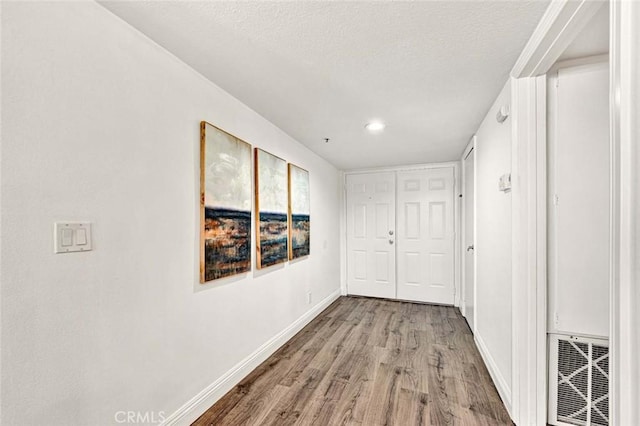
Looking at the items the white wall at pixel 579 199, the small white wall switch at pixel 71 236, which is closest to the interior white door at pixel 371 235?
the white wall at pixel 579 199

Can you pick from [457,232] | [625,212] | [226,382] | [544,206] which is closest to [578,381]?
[544,206]

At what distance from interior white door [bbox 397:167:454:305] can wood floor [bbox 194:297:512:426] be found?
96 centimetres

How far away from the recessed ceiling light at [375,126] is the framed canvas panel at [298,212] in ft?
2.90

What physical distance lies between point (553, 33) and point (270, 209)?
2.14m

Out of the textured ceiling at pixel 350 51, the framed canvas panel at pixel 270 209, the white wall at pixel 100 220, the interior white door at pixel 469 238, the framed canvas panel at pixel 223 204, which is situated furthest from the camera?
the interior white door at pixel 469 238

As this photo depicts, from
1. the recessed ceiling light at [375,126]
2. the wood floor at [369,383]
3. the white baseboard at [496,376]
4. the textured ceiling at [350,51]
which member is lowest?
the wood floor at [369,383]

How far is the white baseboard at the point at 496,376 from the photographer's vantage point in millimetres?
1853

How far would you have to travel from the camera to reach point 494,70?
5.70 feet

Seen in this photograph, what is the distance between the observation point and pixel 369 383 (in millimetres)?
2162

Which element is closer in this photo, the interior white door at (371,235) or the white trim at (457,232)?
the white trim at (457,232)

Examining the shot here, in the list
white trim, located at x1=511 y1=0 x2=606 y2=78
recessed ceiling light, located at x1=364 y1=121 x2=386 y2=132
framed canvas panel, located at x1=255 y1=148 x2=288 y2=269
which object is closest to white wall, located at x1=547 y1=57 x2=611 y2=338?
white trim, located at x1=511 y1=0 x2=606 y2=78

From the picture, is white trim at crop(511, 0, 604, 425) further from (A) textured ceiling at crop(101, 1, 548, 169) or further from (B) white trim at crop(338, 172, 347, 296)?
(B) white trim at crop(338, 172, 347, 296)

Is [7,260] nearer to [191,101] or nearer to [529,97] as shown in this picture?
[191,101]

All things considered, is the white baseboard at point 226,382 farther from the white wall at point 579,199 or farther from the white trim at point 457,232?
the white trim at point 457,232
